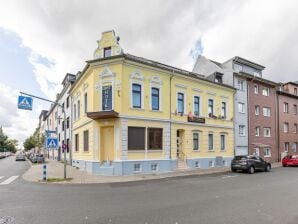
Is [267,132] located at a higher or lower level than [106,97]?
lower

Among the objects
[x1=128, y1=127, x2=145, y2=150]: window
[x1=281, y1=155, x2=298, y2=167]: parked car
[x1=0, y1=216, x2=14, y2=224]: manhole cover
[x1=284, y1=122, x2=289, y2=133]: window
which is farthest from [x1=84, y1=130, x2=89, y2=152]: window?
[x1=284, y1=122, x2=289, y2=133]: window

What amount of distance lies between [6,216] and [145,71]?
14.8 m

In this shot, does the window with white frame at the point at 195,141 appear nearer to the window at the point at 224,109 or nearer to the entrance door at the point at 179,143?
the entrance door at the point at 179,143

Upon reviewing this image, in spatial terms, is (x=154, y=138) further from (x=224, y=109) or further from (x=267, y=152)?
(x=267, y=152)

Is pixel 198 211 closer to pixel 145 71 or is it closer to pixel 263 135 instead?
pixel 145 71

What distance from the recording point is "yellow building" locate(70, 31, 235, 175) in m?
18.4

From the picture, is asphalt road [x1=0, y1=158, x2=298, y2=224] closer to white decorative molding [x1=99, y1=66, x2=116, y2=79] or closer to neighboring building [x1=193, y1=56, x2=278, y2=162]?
white decorative molding [x1=99, y1=66, x2=116, y2=79]

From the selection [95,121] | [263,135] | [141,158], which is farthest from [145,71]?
[263,135]

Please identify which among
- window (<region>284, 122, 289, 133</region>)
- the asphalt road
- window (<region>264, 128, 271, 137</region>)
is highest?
window (<region>284, 122, 289, 133</region>)

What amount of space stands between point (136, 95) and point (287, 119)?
25563mm

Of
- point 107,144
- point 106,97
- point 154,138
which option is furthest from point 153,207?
point 106,97

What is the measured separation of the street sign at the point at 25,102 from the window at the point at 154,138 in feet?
29.5

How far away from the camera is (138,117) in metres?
19.1

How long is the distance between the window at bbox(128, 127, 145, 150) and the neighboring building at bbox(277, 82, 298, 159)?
22635 mm
